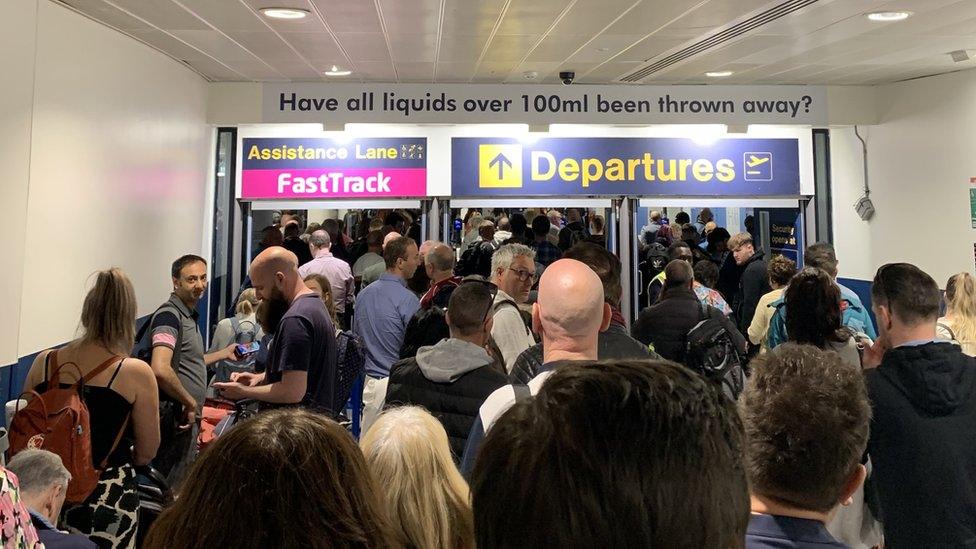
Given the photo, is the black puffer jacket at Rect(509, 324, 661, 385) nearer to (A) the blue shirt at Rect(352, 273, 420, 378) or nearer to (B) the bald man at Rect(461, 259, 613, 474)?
(B) the bald man at Rect(461, 259, 613, 474)

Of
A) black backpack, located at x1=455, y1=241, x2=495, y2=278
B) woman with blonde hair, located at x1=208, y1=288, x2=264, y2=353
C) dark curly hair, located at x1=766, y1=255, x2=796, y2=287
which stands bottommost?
woman with blonde hair, located at x1=208, y1=288, x2=264, y2=353

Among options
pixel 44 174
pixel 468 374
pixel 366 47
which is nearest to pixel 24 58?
pixel 44 174

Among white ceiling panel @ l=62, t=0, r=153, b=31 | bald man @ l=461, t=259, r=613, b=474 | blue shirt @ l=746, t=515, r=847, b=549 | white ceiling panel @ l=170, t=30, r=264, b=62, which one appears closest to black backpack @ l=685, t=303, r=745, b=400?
bald man @ l=461, t=259, r=613, b=474

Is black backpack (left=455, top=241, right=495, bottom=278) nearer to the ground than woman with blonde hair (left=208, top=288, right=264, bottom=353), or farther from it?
farther from it

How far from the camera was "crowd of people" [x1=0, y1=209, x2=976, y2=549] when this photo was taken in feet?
2.11

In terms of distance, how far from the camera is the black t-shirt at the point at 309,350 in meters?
3.12

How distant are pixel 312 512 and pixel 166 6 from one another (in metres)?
4.60

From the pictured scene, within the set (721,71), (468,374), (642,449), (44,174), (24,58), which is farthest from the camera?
(721,71)

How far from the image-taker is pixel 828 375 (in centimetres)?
147

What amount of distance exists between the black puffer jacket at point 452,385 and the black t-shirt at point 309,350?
616 mm

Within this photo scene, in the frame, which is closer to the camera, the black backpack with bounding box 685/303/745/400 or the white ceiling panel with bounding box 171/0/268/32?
the black backpack with bounding box 685/303/745/400

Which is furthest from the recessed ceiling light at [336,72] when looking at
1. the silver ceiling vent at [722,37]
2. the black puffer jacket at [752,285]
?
the black puffer jacket at [752,285]

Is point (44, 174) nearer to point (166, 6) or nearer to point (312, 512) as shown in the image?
point (166, 6)

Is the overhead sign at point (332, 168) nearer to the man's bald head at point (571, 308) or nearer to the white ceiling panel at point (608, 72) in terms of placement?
the white ceiling panel at point (608, 72)
